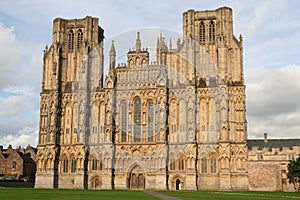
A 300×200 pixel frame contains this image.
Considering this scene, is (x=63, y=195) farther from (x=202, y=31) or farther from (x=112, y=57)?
(x=202, y=31)

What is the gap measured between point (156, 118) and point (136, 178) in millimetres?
10096

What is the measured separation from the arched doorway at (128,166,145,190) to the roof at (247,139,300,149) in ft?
59.0

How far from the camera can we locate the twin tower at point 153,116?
216 ft

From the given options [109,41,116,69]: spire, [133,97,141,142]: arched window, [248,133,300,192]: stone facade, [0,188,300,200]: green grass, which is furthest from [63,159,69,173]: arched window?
[248,133,300,192]: stone facade

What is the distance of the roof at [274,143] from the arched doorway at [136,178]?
18.0 meters

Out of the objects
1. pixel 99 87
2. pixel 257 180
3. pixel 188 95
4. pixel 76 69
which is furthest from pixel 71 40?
pixel 257 180

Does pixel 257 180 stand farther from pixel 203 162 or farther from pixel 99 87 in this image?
pixel 99 87

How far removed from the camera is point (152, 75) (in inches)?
2785

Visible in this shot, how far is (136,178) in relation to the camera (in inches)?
2724

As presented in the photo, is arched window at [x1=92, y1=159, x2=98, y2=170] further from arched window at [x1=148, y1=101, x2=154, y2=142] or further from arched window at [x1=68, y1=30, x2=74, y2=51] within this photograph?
arched window at [x1=68, y1=30, x2=74, y2=51]

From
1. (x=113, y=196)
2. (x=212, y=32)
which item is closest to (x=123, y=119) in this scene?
(x=212, y=32)

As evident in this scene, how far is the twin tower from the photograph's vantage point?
65750mm

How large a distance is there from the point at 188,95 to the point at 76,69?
67.2 ft

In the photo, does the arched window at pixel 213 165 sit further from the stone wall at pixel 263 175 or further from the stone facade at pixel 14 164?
the stone facade at pixel 14 164
